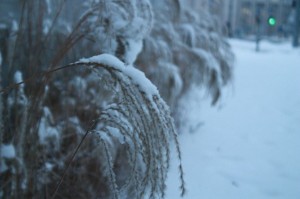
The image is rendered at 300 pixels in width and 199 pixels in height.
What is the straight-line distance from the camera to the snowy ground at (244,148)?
83.7 inches

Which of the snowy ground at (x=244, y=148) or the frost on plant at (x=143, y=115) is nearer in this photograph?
the frost on plant at (x=143, y=115)

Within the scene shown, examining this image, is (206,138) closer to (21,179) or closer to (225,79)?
(225,79)

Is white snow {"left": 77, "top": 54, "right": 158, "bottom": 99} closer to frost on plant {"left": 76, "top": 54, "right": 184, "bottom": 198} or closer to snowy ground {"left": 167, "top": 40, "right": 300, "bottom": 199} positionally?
frost on plant {"left": 76, "top": 54, "right": 184, "bottom": 198}

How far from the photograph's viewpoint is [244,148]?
9.44 feet

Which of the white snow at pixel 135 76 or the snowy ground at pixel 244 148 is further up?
the white snow at pixel 135 76

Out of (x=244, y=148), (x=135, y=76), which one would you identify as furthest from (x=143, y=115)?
(x=244, y=148)

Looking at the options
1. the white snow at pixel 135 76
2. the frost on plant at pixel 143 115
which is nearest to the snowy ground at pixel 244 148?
the frost on plant at pixel 143 115

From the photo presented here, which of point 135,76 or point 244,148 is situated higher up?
point 135,76

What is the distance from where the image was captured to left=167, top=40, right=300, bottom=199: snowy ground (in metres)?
2.13

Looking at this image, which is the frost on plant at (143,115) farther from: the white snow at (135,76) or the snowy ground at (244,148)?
the snowy ground at (244,148)

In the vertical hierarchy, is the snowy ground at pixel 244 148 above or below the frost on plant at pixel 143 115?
below

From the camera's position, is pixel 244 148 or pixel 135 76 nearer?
pixel 135 76

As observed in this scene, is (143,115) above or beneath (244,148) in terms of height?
above

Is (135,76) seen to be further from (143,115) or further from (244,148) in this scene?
(244,148)
